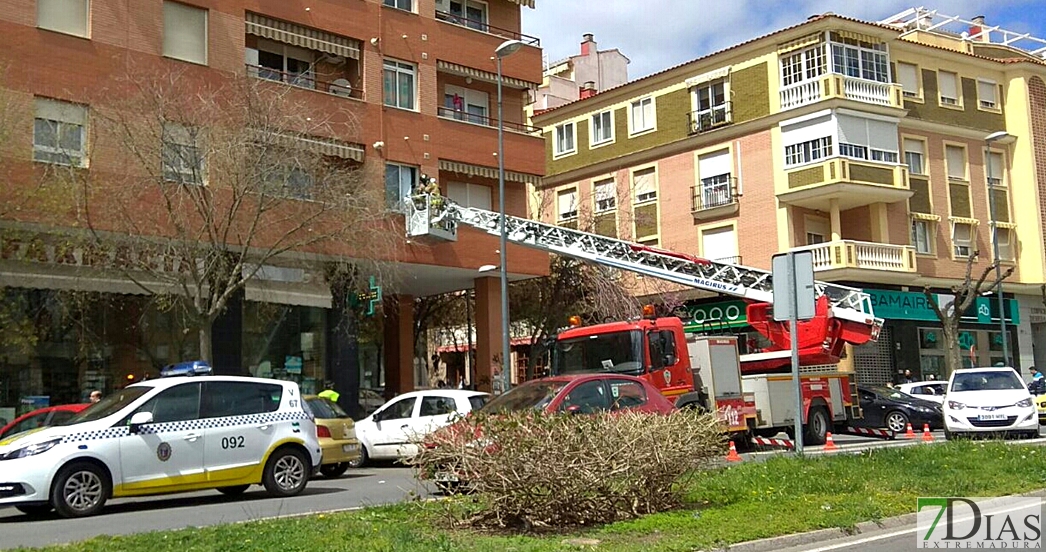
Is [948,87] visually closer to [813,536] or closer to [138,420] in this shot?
[813,536]

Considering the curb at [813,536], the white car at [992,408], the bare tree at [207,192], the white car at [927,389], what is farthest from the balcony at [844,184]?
the curb at [813,536]

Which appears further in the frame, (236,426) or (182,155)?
(182,155)

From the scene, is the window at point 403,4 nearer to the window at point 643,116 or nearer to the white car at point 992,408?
the window at point 643,116

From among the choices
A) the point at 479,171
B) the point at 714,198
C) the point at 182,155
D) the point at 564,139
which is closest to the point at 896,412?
the point at 479,171

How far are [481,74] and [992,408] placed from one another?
16.5 m

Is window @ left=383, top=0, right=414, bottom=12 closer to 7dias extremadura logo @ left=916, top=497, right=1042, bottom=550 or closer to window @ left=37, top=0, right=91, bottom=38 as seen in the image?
window @ left=37, top=0, right=91, bottom=38

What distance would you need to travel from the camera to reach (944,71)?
41.9m

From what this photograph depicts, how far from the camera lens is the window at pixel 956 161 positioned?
41.8m

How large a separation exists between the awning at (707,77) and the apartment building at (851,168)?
78 millimetres

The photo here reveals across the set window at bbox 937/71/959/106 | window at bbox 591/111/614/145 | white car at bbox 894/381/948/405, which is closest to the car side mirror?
white car at bbox 894/381/948/405

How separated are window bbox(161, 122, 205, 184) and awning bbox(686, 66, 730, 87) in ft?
80.3

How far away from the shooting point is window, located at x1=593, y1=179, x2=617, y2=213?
145 ft

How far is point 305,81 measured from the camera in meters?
27.1

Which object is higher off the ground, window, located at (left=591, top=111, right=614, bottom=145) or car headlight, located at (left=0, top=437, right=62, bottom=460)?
window, located at (left=591, top=111, right=614, bottom=145)
